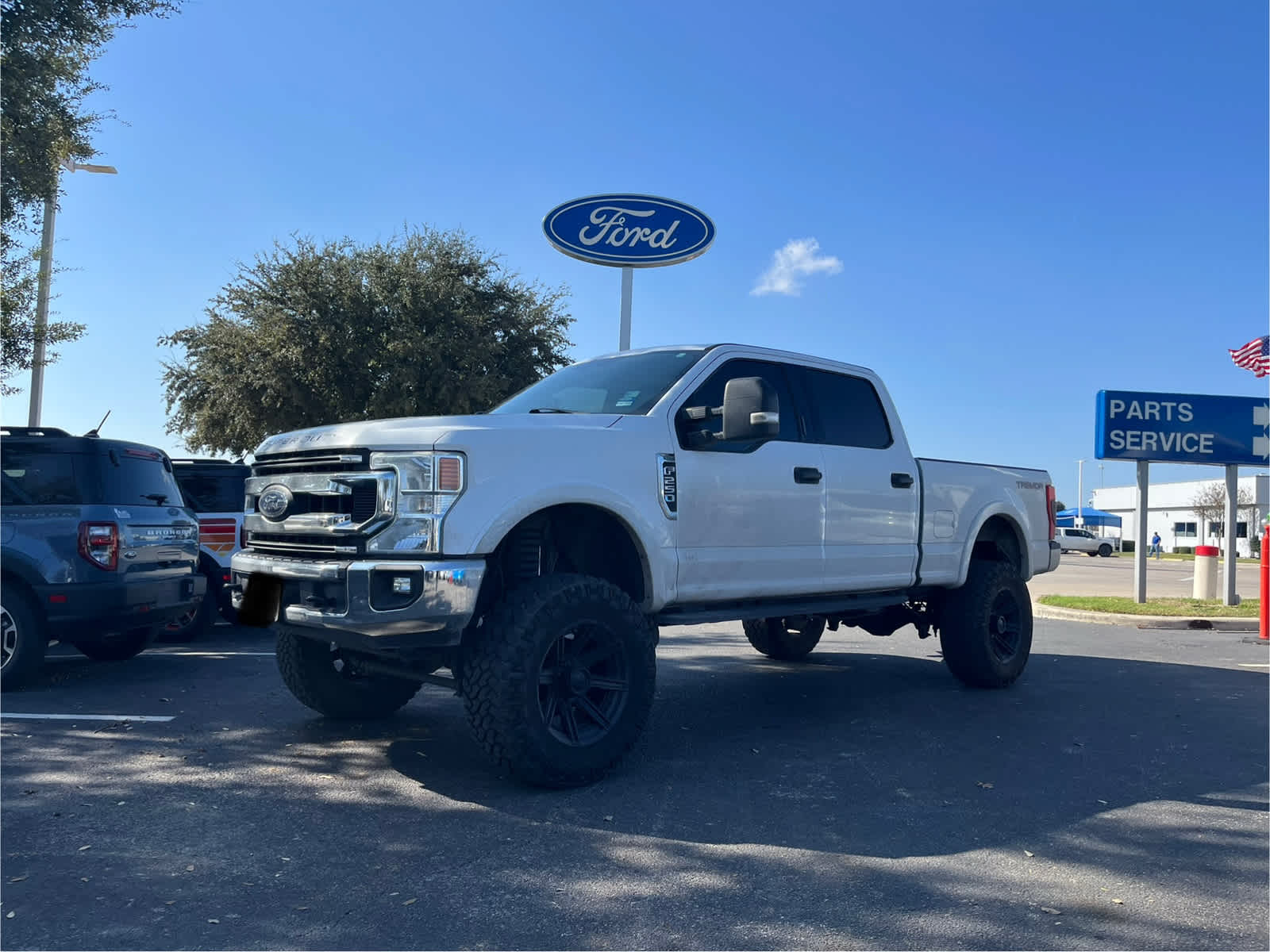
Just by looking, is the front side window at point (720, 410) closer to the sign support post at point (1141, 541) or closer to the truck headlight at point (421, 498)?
the truck headlight at point (421, 498)

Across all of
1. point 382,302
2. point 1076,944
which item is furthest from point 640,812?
point 382,302

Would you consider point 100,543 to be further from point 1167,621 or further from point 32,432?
point 1167,621

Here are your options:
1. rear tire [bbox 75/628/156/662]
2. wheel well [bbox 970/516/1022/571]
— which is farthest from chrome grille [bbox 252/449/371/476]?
wheel well [bbox 970/516/1022/571]

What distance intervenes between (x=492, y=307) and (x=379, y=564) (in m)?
19.9

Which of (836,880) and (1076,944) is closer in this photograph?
(1076,944)

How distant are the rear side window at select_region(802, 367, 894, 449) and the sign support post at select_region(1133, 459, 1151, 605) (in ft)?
30.7

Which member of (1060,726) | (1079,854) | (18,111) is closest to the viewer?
(1079,854)

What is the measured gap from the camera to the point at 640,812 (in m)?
4.32

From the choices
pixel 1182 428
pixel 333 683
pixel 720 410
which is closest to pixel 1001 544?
pixel 720 410

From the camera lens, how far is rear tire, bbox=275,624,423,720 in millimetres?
5676

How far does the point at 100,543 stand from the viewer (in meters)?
7.26

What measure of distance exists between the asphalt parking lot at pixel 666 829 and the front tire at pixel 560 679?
0.66ft

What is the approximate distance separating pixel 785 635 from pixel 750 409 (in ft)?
13.7

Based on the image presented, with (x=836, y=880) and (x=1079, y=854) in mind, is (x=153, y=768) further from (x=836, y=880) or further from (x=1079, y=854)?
(x=1079, y=854)
